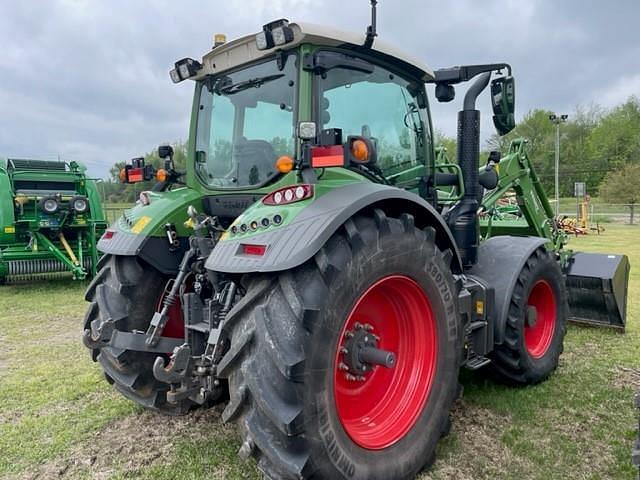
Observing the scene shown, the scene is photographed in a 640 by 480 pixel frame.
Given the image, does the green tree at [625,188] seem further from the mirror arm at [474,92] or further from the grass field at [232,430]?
the mirror arm at [474,92]

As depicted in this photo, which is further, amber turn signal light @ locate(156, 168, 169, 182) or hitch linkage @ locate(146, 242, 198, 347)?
amber turn signal light @ locate(156, 168, 169, 182)

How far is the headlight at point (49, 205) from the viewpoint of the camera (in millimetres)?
8325

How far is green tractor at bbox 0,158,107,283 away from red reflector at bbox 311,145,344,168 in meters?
7.08

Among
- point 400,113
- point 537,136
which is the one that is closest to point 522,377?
point 400,113

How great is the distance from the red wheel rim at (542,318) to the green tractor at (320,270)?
13 millimetres

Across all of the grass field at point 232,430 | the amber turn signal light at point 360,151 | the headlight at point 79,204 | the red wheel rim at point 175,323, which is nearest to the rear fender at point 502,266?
the grass field at point 232,430

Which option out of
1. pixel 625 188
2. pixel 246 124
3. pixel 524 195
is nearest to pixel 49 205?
pixel 246 124

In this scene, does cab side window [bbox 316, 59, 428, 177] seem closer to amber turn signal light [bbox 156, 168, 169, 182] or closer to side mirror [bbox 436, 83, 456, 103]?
side mirror [bbox 436, 83, 456, 103]

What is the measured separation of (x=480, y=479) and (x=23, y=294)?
793 cm

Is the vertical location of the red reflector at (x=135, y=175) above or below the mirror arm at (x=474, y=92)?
below

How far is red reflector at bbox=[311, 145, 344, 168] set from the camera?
2.33 meters

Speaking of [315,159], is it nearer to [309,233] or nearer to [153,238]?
[309,233]

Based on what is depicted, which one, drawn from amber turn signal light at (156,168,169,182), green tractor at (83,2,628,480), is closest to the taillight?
green tractor at (83,2,628,480)

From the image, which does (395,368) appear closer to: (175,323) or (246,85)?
(175,323)
